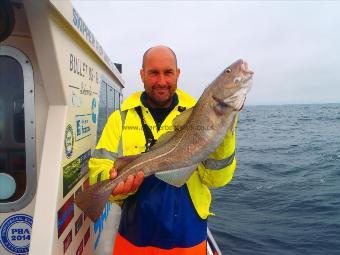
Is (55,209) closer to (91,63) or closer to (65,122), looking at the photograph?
(65,122)

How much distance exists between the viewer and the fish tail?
9.82 ft

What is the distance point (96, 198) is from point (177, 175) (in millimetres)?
690

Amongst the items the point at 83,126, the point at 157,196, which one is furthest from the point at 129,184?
the point at 83,126

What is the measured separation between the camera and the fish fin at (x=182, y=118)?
10.1ft

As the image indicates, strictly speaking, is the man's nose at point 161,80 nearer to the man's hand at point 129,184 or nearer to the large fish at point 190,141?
the large fish at point 190,141

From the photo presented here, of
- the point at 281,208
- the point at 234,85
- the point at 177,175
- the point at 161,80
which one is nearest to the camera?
the point at 234,85

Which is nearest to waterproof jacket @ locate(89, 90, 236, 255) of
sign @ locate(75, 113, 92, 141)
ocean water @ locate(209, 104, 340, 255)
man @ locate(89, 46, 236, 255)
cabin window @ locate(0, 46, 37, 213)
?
man @ locate(89, 46, 236, 255)

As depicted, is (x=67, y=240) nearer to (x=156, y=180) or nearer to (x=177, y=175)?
(x=156, y=180)

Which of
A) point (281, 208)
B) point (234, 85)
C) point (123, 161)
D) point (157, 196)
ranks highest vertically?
point (234, 85)

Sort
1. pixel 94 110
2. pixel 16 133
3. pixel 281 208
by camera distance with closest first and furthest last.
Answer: pixel 16 133
pixel 94 110
pixel 281 208

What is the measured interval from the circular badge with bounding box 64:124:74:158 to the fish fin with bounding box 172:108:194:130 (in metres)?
0.91

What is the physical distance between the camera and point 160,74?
327 cm

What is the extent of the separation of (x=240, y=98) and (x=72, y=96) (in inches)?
58.6

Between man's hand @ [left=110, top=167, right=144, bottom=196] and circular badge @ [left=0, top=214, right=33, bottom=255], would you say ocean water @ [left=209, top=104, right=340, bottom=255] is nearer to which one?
circular badge @ [left=0, top=214, right=33, bottom=255]
